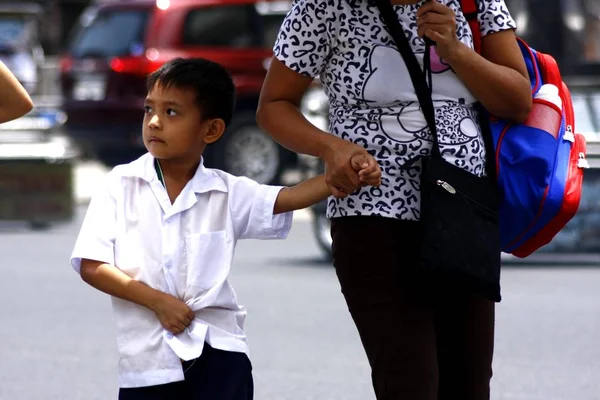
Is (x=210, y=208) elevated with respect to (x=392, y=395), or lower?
elevated

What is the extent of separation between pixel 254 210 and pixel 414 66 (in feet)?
1.67

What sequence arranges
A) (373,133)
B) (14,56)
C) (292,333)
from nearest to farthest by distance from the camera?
1. (373,133)
2. (292,333)
3. (14,56)

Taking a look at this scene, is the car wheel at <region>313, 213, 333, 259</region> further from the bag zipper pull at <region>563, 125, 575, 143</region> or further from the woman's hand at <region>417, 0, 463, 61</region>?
the woman's hand at <region>417, 0, 463, 61</region>

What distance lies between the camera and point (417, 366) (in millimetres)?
3066

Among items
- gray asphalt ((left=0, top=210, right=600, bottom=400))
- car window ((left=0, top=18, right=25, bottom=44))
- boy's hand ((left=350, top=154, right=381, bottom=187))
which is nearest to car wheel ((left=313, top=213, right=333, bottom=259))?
gray asphalt ((left=0, top=210, right=600, bottom=400))

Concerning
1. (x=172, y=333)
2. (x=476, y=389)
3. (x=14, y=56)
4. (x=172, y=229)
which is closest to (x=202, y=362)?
(x=172, y=333)

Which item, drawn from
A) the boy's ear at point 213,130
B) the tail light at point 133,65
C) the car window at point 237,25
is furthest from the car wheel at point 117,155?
the boy's ear at point 213,130

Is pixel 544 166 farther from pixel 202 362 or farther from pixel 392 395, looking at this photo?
pixel 202 362

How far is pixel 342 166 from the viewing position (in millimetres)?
2980

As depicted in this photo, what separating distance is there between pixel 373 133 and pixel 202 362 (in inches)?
24.8

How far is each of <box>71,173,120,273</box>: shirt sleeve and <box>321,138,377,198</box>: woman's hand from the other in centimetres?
50

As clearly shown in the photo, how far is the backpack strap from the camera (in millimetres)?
3150

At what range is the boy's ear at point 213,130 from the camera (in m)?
3.32

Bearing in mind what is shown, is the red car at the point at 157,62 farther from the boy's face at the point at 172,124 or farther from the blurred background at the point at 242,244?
the boy's face at the point at 172,124
